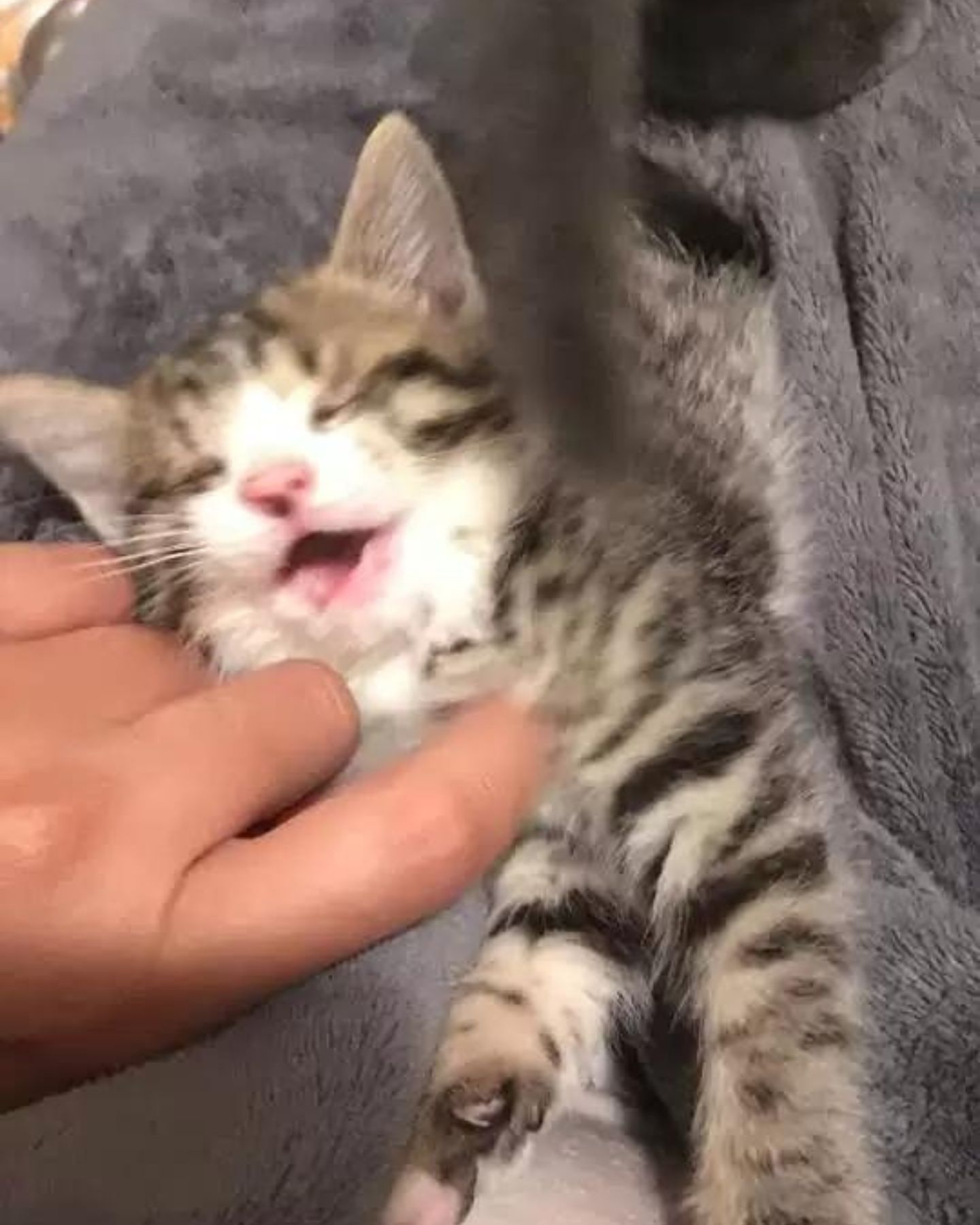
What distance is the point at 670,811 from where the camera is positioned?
0.89 metres

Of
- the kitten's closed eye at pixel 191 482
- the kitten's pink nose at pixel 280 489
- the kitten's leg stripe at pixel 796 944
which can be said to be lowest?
the kitten's leg stripe at pixel 796 944

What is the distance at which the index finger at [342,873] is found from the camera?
721 mm

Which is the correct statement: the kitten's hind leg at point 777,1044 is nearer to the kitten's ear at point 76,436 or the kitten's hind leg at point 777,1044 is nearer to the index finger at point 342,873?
the index finger at point 342,873

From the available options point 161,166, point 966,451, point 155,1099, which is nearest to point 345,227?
point 161,166

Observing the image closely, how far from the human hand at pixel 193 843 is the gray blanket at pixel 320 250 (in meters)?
0.06

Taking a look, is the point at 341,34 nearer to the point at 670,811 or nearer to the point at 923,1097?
the point at 670,811

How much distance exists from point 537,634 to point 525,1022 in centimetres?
22

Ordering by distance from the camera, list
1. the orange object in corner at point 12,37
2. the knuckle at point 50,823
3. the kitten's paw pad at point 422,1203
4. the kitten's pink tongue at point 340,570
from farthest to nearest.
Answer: the orange object in corner at point 12,37
the kitten's pink tongue at point 340,570
the kitten's paw pad at point 422,1203
the knuckle at point 50,823

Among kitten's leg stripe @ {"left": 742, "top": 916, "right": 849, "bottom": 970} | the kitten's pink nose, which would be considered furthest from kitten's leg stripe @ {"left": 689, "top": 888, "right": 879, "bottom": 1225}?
the kitten's pink nose

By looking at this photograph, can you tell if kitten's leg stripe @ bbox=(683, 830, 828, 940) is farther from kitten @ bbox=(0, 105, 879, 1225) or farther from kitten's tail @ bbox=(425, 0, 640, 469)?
kitten's tail @ bbox=(425, 0, 640, 469)

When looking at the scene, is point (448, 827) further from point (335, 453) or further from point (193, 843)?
point (335, 453)

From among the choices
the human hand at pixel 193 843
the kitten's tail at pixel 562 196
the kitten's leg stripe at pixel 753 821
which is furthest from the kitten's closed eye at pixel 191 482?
the kitten's tail at pixel 562 196

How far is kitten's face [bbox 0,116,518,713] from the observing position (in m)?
0.92

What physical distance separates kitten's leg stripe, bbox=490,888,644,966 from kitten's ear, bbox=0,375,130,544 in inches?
13.6
